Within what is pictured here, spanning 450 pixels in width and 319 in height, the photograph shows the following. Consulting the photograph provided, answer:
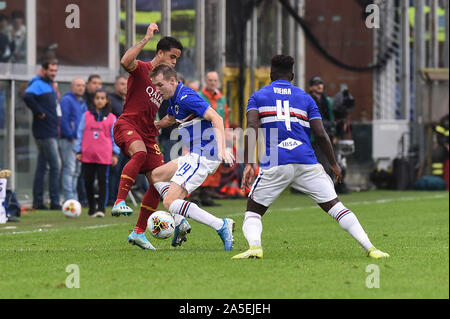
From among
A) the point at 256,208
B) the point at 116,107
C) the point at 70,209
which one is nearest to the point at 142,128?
the point at 256,208

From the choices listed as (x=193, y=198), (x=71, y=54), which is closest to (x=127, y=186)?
(x=193, y=198)

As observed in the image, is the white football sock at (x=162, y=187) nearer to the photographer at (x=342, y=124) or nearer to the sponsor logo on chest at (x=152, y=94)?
the sponsor logo on chest at (x=152, y=94)

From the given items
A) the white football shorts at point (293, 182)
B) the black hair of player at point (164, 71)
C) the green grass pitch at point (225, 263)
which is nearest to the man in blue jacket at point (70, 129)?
the green grass pitch at point (225, 263)

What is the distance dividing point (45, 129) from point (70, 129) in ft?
1.62

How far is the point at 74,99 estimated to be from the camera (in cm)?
1764

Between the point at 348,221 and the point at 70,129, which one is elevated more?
the point at 70,129

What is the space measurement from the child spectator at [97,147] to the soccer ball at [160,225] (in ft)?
16.6

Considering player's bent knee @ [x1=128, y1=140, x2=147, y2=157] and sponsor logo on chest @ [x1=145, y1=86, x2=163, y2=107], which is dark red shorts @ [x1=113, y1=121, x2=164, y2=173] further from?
sponsor logo on chest @ [x1=145, y1=86, x2=163, y2=107]

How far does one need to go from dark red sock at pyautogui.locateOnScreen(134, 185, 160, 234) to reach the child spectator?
4.63 meters

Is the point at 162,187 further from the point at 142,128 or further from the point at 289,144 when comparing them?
the point at 289,144

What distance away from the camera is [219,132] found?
9.61m

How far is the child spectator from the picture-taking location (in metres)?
15.3

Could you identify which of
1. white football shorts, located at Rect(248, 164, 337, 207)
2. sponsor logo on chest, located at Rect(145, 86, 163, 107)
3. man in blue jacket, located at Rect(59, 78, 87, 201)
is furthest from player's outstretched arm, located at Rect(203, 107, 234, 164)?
man in blue jacket, located at Rect(59, 78, 87, 201)
